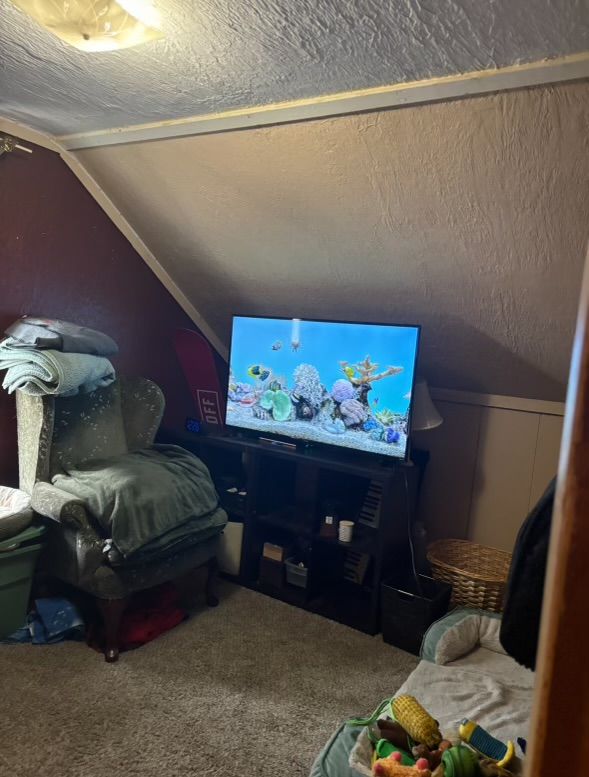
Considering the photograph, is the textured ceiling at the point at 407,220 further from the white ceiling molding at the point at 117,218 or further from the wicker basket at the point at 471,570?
the wicker basket at the point at 471,570

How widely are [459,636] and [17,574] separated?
5.47ft

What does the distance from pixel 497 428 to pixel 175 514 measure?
1.68m

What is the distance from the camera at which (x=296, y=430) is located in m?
2.88

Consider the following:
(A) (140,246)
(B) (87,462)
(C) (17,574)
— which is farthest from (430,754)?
(A) (140,246)

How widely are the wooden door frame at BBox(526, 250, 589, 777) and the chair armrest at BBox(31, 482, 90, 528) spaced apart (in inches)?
79.7

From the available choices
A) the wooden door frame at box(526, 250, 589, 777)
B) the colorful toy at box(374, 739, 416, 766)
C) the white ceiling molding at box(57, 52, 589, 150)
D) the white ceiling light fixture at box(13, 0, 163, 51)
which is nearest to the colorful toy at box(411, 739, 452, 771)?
the colorful toy at box(374, 739, 416, 766)

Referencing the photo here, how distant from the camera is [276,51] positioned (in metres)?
1.63

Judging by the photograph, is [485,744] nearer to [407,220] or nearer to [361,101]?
[407,220]

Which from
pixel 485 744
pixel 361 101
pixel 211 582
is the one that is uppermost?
pixel 361 101

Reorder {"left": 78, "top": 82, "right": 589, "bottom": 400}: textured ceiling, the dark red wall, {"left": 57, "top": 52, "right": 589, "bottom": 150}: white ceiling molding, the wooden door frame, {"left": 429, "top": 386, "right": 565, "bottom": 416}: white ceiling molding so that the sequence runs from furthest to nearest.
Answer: {"left": 429, "top": 386, "right": 565, "bottom": 416}: white ceiling molding < the dark red wall < {"left": 78, "top": 82, "right": 589, "bottom": 400}: textured ceiling < {"left": 57, "top": 52, "right": 589, "bottom": 150}: white ceiling molding < the wooden door frame

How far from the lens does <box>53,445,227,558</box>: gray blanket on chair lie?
219cm

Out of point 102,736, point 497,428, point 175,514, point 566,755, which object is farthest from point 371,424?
point 566,755

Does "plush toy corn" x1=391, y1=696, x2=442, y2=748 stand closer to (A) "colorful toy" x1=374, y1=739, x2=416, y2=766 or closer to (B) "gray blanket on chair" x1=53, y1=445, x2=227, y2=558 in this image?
(A) "colorful toy" x1=374, y1=739, x2=416, y2=766

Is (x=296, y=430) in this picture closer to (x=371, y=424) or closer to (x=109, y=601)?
(x=371, y=424)
